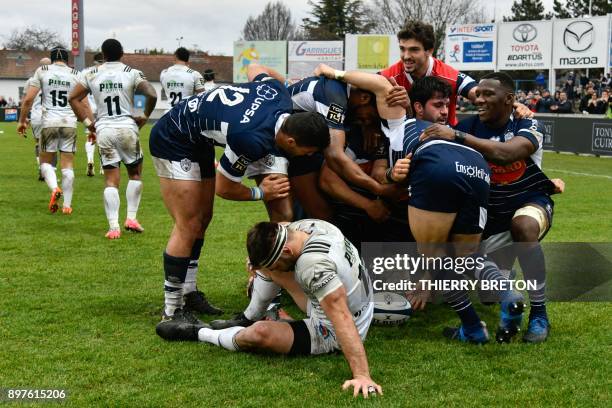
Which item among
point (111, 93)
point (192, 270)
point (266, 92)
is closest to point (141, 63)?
point (111, 93)

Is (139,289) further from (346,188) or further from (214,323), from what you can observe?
(346,188)

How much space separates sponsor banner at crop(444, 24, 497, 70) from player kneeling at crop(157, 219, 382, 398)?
34.9 m

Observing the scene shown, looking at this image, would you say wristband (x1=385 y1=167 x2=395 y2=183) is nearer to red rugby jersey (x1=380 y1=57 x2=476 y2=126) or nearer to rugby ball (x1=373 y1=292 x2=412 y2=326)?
rugby ball (x1=373 y1=292 x2=412 y2=326)

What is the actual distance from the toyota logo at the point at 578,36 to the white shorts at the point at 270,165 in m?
32.2

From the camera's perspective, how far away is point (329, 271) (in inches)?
169

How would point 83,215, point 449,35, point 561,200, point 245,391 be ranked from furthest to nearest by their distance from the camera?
point 449,35
point 561,200
point 83,215
point 245,391

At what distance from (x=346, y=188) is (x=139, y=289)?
221 cm

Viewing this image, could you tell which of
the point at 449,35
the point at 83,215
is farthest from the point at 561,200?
the point at 449,35

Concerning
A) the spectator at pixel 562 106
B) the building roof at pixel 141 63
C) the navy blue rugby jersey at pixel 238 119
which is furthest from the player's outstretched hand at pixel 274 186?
the building roof at pixel 141 63

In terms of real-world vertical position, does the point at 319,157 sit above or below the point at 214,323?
above

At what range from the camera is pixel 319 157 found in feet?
19.9

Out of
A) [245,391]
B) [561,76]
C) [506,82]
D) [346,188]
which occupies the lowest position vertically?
[245,391]

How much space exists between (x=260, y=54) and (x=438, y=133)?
50070mm

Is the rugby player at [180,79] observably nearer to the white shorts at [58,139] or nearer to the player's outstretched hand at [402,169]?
the white shorts at [58,139]
